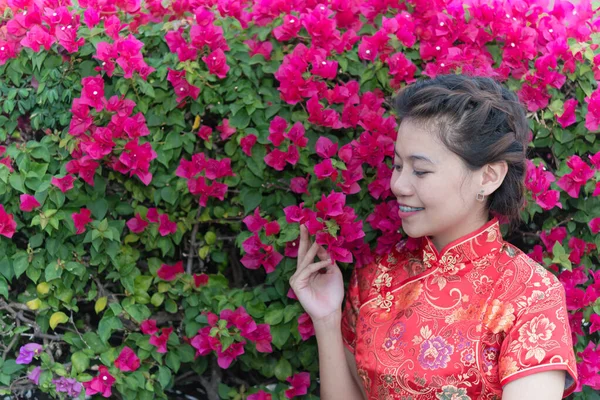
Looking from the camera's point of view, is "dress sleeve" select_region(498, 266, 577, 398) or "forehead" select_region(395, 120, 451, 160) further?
"forehead" select_region(395, 120, 451, 160)

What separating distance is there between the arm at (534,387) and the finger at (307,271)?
0.50 metres

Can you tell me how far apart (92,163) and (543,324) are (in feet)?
3.54

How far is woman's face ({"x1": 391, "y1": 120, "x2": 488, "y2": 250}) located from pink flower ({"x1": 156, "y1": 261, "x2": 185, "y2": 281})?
61 cm

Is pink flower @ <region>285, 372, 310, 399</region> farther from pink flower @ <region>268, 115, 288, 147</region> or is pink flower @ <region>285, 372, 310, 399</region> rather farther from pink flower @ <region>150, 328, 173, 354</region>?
pink flower @ <region>268, 115, 288, 147</region>

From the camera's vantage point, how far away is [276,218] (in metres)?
1.94

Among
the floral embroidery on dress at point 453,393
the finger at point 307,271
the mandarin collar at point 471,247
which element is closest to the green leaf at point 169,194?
the finger at point 307,271

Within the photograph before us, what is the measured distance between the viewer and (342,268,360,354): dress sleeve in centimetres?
186

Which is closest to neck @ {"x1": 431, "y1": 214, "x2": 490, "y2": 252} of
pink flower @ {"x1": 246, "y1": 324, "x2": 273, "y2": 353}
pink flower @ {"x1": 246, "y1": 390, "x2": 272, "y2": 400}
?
pink flower @ {"x1": 246, "y1": 324, "x2": 273, "y2": 353}

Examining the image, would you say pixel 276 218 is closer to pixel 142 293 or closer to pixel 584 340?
pixel 142 293

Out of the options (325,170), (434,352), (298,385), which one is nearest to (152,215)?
(325,170)

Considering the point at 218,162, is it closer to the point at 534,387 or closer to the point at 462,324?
the point at 462,324

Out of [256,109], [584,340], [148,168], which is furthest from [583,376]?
[148,168]

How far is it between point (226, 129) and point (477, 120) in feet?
2.05

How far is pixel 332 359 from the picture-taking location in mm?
1812
